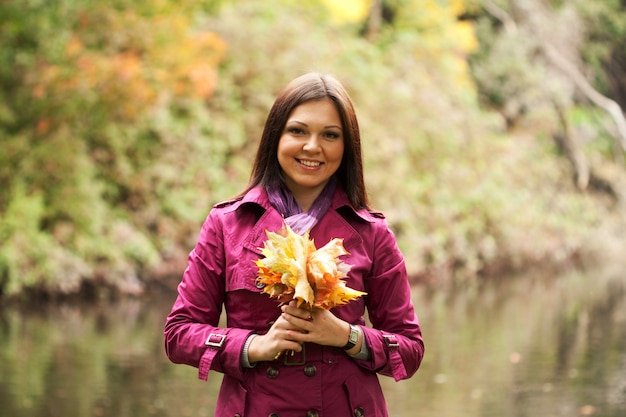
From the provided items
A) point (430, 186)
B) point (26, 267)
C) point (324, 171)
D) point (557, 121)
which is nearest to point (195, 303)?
point (324, 171)

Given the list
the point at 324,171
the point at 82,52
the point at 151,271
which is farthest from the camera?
the point at 151,271

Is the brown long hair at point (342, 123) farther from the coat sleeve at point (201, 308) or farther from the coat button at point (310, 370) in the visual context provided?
the coat button at point (310, 370)

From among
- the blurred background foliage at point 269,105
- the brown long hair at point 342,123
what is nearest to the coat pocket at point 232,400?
the brown long hair at point 342,123

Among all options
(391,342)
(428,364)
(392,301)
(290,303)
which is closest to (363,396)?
(391,342)

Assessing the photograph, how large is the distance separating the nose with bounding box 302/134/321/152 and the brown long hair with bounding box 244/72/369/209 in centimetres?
8

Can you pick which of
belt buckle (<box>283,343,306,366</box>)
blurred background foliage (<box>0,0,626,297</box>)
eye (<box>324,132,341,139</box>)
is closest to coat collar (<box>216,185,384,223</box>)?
eye (<box>324,132,341,139</box>)

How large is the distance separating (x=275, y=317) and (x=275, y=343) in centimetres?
15

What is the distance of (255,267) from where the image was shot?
269cm

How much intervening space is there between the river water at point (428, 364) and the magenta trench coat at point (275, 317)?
5.06 meters

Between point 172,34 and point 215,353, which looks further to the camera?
point 172,34

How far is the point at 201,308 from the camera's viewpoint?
277 cm

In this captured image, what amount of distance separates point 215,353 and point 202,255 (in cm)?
25

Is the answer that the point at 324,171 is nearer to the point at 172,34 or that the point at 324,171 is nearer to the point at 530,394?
the point at 530,394

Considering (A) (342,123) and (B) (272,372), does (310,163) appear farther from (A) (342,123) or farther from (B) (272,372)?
(B) (272,372)
